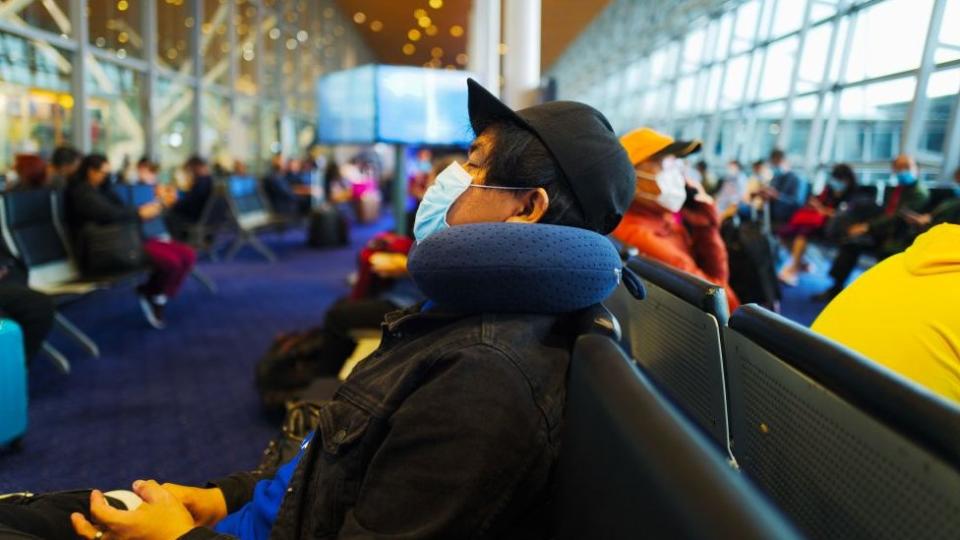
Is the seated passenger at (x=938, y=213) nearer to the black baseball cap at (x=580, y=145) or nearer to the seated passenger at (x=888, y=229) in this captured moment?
the seated passenger at (x=888, y=229)

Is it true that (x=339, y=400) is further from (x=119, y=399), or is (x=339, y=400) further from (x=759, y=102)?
(x=759, y=102)

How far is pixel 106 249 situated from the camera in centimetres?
444

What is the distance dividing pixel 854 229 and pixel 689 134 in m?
8.19

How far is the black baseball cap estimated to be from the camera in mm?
1028

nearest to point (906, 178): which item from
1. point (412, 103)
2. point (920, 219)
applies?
point (920, 219)

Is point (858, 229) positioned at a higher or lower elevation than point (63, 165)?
lower

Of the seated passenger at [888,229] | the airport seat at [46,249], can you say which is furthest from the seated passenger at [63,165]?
the seated passenger at [888,229]

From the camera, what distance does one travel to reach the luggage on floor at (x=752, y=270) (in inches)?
132

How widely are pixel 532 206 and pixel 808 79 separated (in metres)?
10.2

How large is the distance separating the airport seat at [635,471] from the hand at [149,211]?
223 inches

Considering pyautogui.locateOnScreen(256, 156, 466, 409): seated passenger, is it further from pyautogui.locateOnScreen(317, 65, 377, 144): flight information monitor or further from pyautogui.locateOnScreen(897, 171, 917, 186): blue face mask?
pyautogui.locateOnScreen(897, 171, 917, 186): blue face mask

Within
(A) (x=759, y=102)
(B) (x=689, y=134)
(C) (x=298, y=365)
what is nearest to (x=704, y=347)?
(C) (x=298, y=365)

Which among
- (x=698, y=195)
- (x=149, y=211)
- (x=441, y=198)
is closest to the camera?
(x=441, y=198)

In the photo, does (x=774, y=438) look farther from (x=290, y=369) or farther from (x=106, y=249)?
(x=106, y=249)
